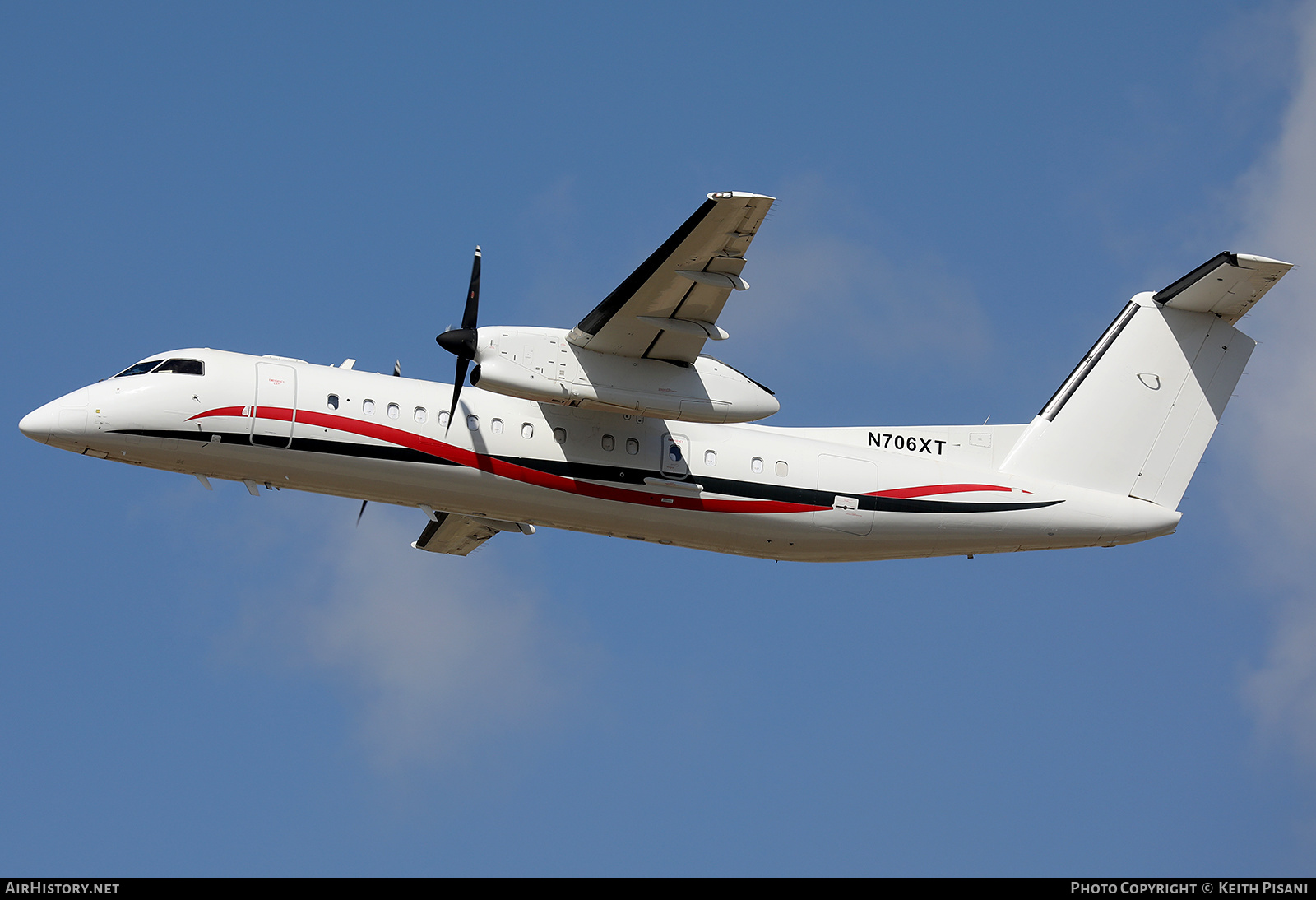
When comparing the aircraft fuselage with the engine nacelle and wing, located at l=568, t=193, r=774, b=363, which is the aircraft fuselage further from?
wing, located at l=568, t=193, r=774, b=363

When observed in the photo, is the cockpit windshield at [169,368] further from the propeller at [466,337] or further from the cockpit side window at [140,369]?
the propeller at [466,337]

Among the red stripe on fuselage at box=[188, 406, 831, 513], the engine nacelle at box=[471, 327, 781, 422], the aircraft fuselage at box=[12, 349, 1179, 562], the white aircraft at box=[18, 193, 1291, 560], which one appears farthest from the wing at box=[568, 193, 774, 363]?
the red stripe on fuselage at box=[188, 406, 831, 513]

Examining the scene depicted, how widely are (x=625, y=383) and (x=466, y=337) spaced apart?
7.46 feet

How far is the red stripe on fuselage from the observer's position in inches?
698

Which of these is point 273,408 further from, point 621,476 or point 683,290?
point 683,290

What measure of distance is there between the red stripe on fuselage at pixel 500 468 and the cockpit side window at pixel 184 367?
26.3 inches

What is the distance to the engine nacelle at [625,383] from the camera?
686 inches

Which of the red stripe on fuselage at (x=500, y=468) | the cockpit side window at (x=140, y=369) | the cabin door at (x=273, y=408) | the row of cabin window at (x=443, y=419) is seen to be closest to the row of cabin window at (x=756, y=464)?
the red stripe on fuselage at (x=500, y=468)

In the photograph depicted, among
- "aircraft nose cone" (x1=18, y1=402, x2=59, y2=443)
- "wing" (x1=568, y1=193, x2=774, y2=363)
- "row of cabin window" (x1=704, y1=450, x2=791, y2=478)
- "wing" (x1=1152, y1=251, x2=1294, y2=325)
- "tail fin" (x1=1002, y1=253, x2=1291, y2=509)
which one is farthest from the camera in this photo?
"tail fin" (x1=1002, y1=253, x2=1291, y2=509)

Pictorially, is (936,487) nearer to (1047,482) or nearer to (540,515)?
(1047,482)

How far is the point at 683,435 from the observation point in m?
19.2
